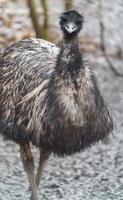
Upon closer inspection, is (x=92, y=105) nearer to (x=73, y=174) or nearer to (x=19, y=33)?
(x=73, y=174)

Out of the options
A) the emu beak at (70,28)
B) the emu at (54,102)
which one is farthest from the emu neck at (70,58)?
the emu beak at (70,28)

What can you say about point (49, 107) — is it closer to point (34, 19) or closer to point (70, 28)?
point (70, 28)

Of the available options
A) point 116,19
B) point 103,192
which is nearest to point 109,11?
point 116,19

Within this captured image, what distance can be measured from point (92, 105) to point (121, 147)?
2576 mm

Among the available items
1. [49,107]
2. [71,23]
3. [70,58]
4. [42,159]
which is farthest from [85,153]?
[71,23]

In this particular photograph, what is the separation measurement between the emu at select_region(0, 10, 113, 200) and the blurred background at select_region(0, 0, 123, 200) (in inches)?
28.3

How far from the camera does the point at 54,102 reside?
5.17 m

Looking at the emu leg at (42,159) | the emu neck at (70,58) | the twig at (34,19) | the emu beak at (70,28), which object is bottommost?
the emu leg at (42,159)

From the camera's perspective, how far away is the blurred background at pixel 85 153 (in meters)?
6.66

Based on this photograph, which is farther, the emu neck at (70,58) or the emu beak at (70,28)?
the emu neck at (70,58)

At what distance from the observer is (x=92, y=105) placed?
5.29 meters

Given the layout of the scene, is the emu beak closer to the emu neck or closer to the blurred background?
the emu neck

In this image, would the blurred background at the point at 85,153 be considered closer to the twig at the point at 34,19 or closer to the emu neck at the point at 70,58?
the twig at the point at 34,19

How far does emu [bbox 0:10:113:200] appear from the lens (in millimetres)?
5102
